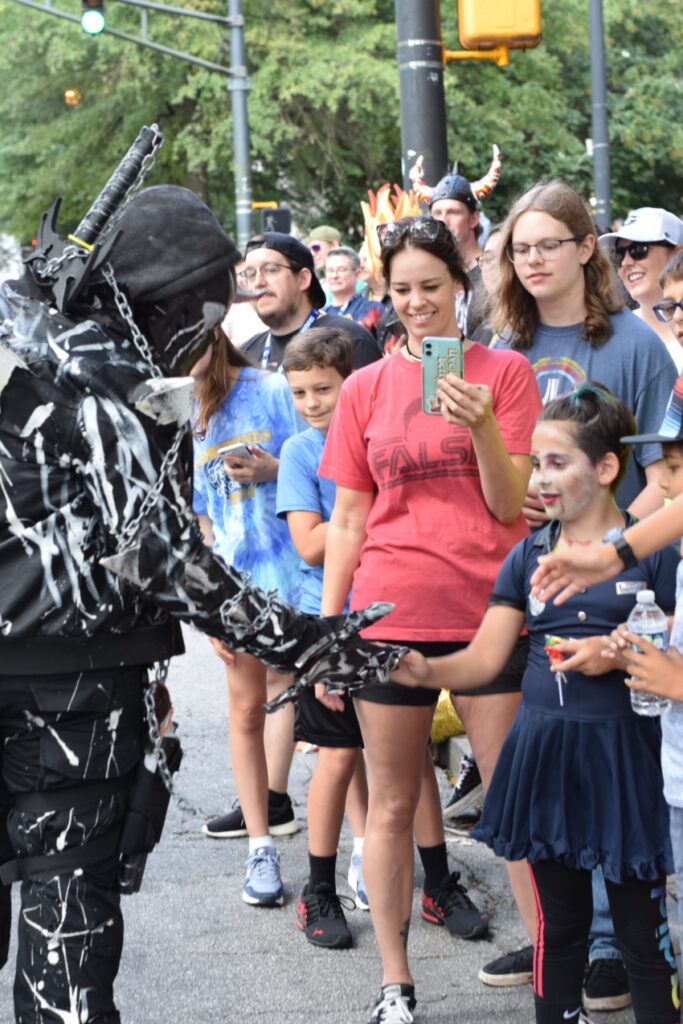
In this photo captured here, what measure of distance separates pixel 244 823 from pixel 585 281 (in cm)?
255

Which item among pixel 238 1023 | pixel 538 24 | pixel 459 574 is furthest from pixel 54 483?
pixel 538 24

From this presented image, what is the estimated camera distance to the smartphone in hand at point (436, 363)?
375 centimetres

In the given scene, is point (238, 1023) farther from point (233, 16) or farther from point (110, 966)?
point (233, 16)

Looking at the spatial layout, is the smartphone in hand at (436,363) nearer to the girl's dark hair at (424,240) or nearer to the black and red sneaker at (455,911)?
the girl's dark hair at (424,240)

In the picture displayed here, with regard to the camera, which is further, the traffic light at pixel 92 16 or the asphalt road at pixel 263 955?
the traffic light at pixel 92 16

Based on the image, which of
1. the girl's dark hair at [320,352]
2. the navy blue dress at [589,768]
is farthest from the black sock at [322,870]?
the girl's dark hair at [320,352]

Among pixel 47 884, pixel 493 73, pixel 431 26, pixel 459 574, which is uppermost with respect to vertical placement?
pixel 493 73

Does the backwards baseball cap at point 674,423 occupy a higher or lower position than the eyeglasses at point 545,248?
lower

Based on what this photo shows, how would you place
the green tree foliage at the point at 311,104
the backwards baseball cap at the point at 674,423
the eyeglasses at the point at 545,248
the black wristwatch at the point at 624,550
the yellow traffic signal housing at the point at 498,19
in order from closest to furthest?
the black wristwatch at the point at 624,550 < the backwards baseball cap at the point at 674,423 < the eyeglasses at the point at 545,248 < the yellow traffic signal housing at the point at 498,19 < the green tree foliage at the point at 311,104

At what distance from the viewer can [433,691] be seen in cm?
393

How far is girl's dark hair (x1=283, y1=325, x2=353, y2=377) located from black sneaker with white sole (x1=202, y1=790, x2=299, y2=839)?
1.81 m

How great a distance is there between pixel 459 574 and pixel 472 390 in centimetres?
56

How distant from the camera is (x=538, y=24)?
718 centimetres

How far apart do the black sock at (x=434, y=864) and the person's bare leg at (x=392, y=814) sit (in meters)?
0.69
